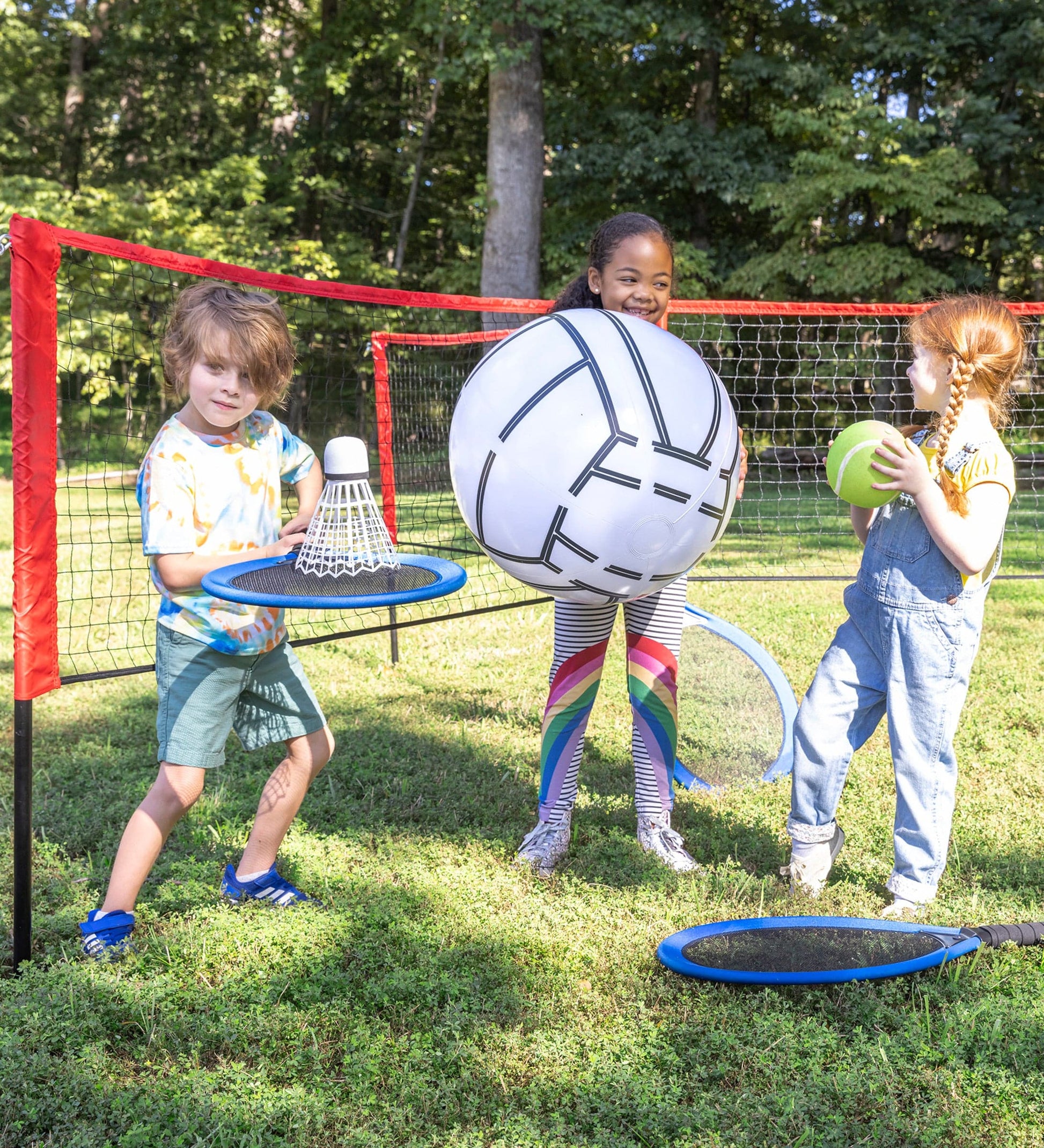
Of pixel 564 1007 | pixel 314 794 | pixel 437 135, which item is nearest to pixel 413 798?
pixel 314 794

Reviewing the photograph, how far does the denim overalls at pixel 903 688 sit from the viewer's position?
3.09m

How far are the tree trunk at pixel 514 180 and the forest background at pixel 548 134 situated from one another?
0.16ft

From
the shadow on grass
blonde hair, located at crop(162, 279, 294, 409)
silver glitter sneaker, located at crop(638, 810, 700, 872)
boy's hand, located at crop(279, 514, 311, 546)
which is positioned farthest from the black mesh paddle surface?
silver glitter sneaker, located at crop(638, 810, 700, 872)

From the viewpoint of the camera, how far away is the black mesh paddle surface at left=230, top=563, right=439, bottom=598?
229 centimetres

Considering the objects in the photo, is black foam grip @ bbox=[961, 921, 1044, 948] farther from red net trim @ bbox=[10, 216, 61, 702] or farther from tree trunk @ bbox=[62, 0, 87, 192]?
tree trunk @ bbox=[62, 0, 87, 192]

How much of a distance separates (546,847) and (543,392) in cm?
169

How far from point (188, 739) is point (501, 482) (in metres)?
1.19

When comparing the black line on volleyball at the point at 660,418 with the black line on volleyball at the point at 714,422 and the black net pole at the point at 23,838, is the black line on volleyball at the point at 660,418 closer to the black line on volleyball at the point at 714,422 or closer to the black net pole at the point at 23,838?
the black line on volleyball at the point at 714,422

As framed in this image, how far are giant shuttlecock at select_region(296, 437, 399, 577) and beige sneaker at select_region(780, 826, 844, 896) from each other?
1.71m

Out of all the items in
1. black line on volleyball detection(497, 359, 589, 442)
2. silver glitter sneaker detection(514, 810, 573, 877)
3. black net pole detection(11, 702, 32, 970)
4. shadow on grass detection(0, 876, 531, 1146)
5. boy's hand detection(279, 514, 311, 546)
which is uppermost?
black line on volleyball detection(497, 359, 589, 442)

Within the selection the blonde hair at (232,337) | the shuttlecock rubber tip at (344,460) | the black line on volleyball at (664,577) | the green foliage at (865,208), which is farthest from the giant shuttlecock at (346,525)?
the green foliage at (865,208)

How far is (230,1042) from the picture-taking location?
2568mm

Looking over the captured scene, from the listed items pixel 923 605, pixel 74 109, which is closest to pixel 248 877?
pixel 923 605

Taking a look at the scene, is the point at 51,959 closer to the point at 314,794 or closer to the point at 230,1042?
the point at 230,1042
